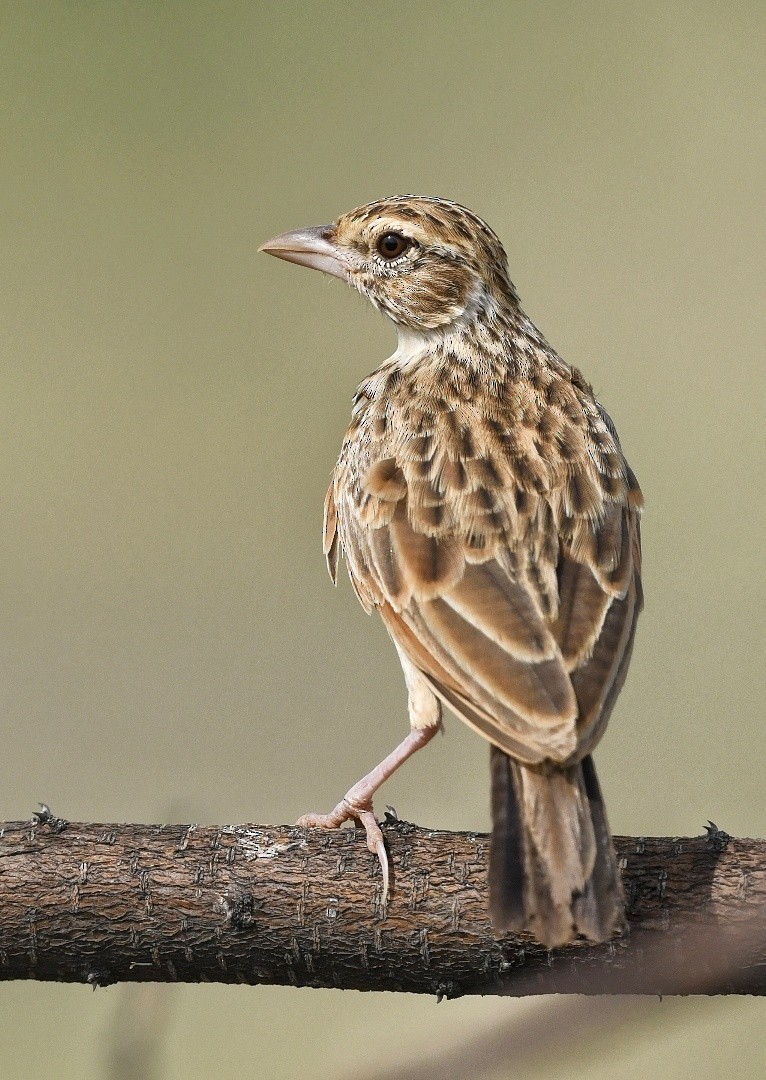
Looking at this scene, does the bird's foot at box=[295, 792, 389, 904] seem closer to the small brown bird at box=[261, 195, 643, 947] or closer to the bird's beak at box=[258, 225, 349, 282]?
the small brown bird at box=[261, 195, 643, 947]

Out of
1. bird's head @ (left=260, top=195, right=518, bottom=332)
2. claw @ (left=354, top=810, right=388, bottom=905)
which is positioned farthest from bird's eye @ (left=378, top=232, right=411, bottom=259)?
claw @ (left=354, top=810, right=388, bottom=905)

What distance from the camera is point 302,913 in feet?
10.5

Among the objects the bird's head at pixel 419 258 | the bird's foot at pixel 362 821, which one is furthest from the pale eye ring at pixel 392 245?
the bird's foot at pixel 362 821

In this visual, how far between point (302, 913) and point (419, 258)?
251cm

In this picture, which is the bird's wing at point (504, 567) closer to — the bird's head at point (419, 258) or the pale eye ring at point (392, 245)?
the bird's head at point (419, 258)

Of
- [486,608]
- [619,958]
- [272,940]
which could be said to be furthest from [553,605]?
[272,940]

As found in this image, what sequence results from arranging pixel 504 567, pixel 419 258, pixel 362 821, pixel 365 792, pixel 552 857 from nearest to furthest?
pixel 552 857 → pixel 362 821 → pixel 504 567 → pixel 365 792 → pixel 419 258

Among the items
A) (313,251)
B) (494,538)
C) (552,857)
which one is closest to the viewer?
(552,857)

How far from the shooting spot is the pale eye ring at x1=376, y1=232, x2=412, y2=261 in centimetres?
473

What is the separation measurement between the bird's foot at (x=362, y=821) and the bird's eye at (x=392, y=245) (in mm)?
2067

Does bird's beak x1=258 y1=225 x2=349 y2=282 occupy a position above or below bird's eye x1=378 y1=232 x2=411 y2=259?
above

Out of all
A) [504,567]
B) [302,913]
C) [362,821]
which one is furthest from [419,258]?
[302,913]

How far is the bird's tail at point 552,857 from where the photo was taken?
9.09 ft

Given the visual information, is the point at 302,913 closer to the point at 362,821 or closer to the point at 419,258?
the point at 362,821
